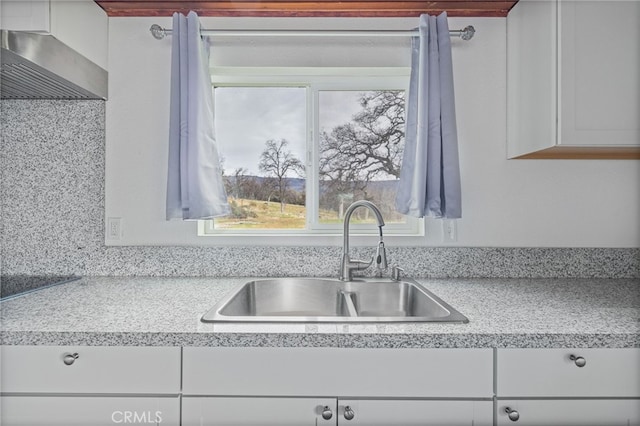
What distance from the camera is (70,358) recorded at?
1000 mm

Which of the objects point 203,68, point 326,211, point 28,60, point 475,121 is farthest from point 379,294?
point 28,60

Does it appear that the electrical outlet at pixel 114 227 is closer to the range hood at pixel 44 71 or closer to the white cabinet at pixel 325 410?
the range hood at pixel 44 71

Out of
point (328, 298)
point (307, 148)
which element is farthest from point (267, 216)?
point (328, 298)

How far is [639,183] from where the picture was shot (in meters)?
1.72

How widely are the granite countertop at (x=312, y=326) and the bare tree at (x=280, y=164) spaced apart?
2.28 ft

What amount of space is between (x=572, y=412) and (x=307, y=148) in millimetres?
1386

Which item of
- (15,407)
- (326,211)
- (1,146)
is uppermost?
(1,146)

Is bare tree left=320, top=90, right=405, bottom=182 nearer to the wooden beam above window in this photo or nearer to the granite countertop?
the wooden beam above window

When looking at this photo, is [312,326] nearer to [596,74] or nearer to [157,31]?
[596,74]

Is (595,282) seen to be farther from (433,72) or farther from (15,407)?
(15,407)

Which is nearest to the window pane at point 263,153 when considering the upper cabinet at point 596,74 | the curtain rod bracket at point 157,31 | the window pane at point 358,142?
the window pane at point 358,142

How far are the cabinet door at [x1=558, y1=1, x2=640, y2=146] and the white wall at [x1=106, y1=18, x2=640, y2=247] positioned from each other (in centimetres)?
40

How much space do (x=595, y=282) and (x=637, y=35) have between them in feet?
3.14

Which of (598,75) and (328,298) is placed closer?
(598,75)
